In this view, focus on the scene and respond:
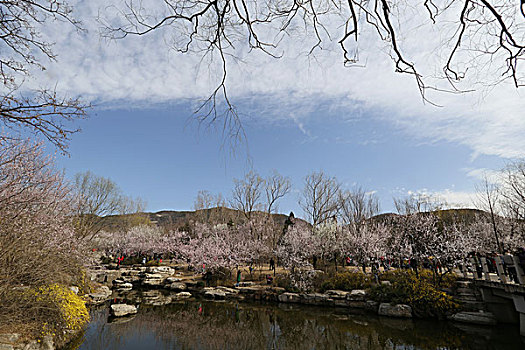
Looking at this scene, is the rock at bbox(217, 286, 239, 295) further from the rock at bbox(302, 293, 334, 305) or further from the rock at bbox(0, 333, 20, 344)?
the rock at bbox(0, 333, 20, 344)

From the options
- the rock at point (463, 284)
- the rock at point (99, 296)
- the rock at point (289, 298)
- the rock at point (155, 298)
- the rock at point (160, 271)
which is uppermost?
the rock at point (463, 284)

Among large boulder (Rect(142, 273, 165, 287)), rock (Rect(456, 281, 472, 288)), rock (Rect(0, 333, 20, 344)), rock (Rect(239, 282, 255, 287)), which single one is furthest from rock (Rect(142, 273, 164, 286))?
rock (Rect(456, 281, 472, 288))

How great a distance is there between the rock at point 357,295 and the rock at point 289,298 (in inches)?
100

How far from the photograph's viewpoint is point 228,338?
9109 mm

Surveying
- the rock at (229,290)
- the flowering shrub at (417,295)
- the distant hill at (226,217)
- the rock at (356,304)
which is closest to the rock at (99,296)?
the rock at (229,290)

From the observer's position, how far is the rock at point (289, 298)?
47.2 ft

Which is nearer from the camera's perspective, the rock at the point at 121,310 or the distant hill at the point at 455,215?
the rock at the point at 121,310

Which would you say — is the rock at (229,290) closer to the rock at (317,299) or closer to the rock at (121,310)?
the rock at (317,299)

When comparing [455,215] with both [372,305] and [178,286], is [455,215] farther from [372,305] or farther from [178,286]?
[178,286]

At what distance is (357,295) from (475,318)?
14.6 ft

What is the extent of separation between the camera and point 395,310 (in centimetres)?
1113

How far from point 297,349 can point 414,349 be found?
10.4 ft

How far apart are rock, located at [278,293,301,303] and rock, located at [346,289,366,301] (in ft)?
8.37

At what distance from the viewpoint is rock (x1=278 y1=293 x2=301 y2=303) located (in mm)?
14390
